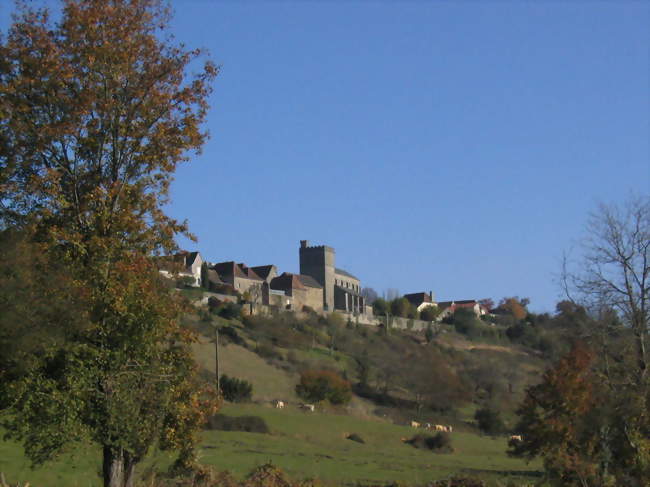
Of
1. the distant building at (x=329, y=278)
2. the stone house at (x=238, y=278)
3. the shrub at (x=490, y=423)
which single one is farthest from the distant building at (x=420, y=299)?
the shrub at (x=490, y=423)

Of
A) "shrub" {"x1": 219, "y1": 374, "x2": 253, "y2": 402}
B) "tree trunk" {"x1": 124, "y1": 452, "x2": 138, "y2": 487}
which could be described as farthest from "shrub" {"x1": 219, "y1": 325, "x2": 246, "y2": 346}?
"tree trunk" {"x1": 124, "y1": 452, "x2": 138, "y2": 487}

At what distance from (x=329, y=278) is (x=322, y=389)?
72.1 metres

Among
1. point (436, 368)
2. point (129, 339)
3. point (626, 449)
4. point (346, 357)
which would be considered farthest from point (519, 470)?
point (346, 357)

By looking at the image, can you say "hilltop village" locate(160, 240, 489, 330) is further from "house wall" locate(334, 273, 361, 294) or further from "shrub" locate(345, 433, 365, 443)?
"shrub" locate(345, 433, 365, 443)

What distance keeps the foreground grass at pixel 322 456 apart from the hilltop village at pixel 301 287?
102 ft

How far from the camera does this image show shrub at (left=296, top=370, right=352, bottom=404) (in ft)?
204

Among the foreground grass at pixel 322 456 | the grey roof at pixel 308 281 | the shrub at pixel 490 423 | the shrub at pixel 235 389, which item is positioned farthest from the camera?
the grey roof at pixel 308 281

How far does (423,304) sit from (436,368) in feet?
251

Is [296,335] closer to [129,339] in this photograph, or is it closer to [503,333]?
[503,333]

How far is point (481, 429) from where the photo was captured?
63.0 meters

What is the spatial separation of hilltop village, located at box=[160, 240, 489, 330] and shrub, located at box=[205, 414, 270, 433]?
3277cm

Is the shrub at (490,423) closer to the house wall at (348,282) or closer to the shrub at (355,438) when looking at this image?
the shrub at (355,438)

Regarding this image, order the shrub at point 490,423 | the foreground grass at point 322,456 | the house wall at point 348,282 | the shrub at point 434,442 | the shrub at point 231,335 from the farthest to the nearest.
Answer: the house wall at point 348,282 → the shrub at point 231,335 → the shrub at point 490,423 → the shrub at point 434,442 → the foreground grass at point 322,456

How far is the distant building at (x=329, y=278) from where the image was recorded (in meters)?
131
